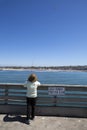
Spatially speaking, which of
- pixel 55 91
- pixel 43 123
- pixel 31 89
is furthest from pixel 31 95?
pixel 55 91

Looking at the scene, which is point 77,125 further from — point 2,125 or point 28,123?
point 2,125

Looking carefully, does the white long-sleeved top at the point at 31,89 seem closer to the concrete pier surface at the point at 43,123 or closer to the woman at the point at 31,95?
the woman at the point at 31,95

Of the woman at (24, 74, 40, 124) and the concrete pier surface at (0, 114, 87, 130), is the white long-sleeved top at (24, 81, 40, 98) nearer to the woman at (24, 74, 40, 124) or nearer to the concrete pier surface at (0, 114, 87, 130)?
the woman at (24, 74, 40, 124)

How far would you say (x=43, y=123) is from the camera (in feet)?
24.3

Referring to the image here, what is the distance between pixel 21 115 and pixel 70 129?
6.50 ft

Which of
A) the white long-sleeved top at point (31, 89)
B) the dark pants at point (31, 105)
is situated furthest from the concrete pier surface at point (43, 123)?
the white long-sleeved top at point (31, 89)

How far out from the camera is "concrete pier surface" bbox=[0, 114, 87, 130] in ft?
23.0

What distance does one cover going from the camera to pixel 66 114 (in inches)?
322

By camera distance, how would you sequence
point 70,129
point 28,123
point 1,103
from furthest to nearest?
point 1,103 < point 28,123 < point 70,129

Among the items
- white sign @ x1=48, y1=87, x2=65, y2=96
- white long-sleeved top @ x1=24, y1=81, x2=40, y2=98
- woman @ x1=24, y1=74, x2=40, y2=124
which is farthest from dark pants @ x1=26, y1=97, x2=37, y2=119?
white sign @ x1=48, y1=87, x2=65, y2=96

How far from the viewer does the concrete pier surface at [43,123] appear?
276 inches

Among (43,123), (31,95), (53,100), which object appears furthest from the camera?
(53,100)

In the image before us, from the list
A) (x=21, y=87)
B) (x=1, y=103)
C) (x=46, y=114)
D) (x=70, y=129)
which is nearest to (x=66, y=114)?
(x=46, y=114)

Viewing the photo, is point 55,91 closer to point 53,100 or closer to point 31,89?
point 53,100
